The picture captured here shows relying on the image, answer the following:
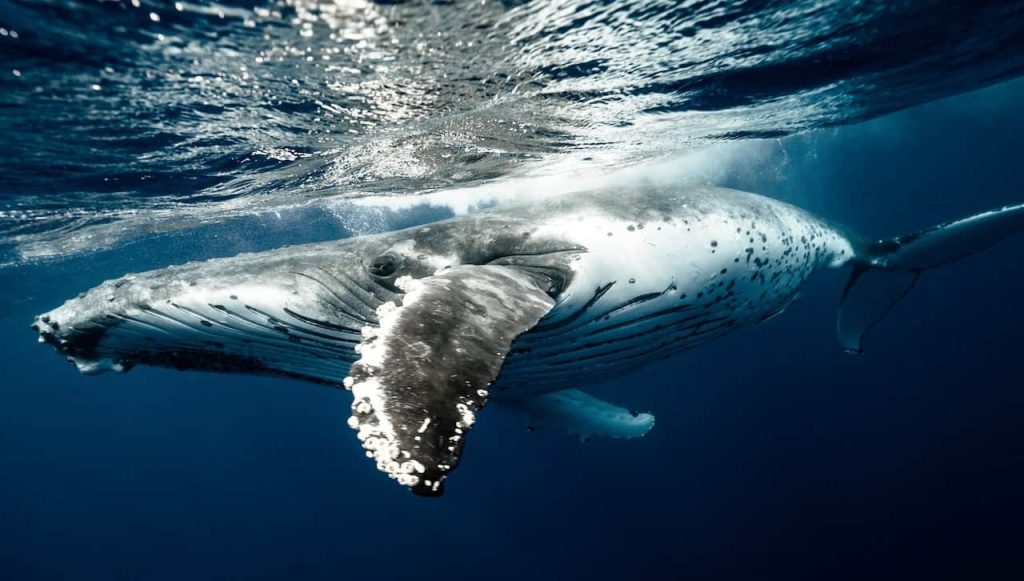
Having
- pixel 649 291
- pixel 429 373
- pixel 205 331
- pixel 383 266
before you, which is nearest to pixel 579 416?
pixel 649 291

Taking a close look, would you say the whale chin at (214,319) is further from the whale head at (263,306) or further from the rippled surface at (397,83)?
the rippled surface at (397,83)

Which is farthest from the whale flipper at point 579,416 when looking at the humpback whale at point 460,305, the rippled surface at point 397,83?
the rippled surface at point 397,83

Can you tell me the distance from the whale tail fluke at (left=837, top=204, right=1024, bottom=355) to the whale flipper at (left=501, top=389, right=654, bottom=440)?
3889 millimetres

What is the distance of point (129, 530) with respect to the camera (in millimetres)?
72000

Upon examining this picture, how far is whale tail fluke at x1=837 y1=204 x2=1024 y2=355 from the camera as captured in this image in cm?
705

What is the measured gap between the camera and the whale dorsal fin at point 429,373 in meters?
1.70

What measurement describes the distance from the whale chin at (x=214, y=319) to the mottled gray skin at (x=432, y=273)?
0.04 feet

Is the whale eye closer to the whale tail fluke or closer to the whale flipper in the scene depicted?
the whale flipper

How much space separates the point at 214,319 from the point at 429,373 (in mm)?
2458

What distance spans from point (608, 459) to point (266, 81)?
1665 inches

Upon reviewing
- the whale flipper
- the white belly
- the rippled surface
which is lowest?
the whale flipper

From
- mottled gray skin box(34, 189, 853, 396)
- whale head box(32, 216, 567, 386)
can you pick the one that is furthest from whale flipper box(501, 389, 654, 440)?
whale head box(32, 216, 567, 386)

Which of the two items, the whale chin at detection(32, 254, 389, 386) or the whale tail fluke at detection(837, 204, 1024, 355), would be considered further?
the whale tail fluke at detection(837, 204, 1024, 355)

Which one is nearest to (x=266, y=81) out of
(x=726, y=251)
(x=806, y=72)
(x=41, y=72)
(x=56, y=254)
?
(x=41, y=72)
